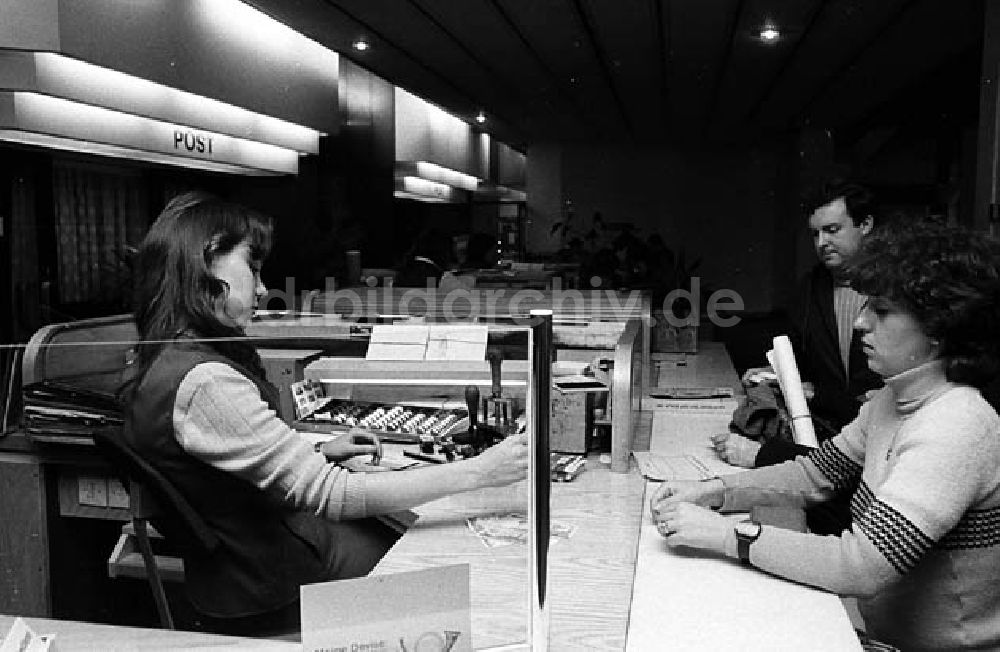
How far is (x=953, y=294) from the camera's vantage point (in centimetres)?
142

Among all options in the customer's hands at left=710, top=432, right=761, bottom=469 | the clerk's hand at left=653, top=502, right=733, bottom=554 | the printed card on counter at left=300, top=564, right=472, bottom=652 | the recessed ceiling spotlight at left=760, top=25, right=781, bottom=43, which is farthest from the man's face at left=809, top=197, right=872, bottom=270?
the recessed ceiling spotlight at left=760, top=25, right=781, bottom=43

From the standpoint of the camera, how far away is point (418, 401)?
1103 millimetres

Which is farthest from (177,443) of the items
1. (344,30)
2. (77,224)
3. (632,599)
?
(344,30)

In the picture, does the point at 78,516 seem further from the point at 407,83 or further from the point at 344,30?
the point at 407,83

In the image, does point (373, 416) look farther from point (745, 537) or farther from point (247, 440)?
point (745, 537)

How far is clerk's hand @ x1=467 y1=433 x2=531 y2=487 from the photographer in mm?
1039

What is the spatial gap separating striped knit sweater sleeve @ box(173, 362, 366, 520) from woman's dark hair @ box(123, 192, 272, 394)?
31 mm

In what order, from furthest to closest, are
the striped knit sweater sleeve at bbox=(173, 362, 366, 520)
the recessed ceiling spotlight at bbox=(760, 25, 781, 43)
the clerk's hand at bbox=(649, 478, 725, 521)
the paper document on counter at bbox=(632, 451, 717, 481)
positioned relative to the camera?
the recessed ceiling spotlight at bbox=(760, 25, 781, 43), the paper document on counter at bbox=(632, 451, 717, 481), the clerk's hand at bbox=(649, 478, 725, 521), the striped knit sweater sleeve at bbox=(173, 362, 366, 520)

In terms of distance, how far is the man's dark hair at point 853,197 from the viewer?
281cm

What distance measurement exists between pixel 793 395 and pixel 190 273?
1.64 metres

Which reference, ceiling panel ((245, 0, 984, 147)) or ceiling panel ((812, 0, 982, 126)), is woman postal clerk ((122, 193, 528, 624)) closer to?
ceiling panel ((245, 0, 984, 147))

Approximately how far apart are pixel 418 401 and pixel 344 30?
3973mm

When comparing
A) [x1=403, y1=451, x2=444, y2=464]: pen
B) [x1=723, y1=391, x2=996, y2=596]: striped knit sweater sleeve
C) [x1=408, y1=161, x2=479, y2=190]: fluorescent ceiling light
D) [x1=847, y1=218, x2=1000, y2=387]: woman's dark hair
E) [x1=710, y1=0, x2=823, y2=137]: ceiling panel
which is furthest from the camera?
[x1=408, y1=161, x2=479, y2=190]: fluorescent ceiling light

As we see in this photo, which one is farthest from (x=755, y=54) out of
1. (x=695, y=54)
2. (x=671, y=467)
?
(x=671, y=467)
